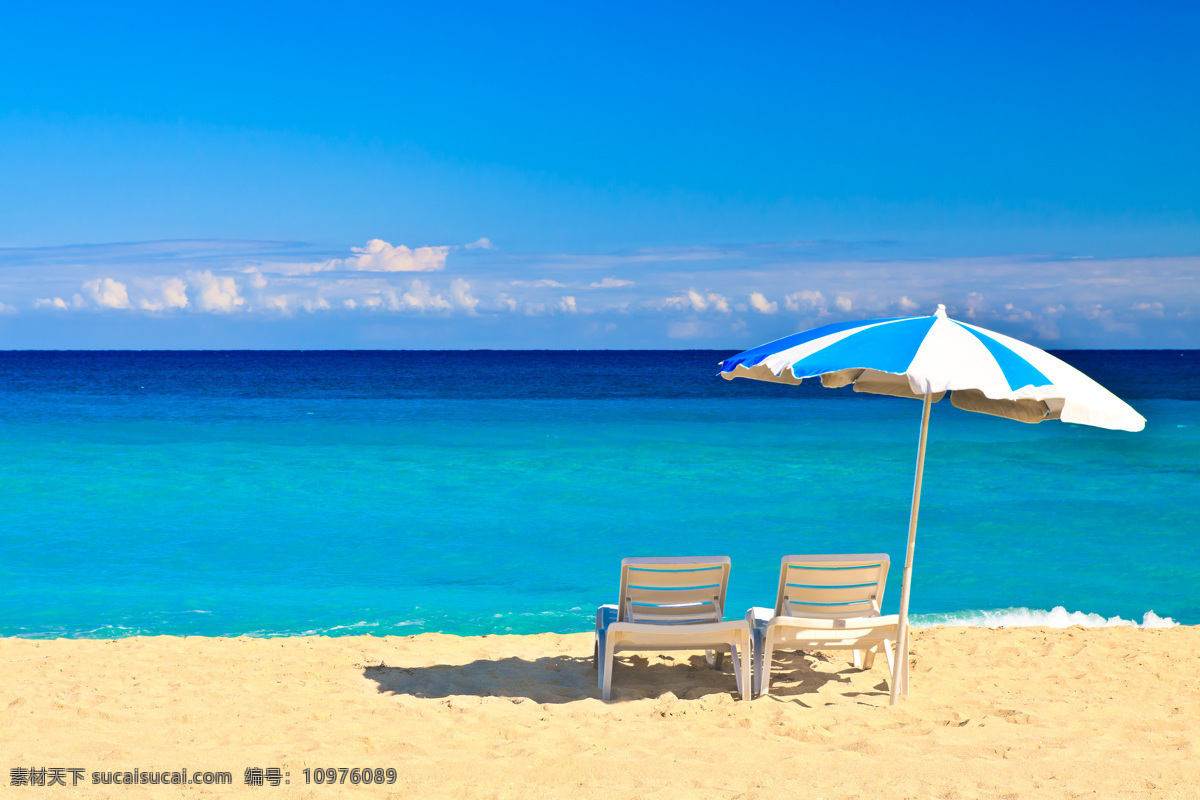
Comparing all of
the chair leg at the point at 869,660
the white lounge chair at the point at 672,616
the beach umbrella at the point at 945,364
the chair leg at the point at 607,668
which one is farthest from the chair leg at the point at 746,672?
the beach umbrella at the point at 945,364

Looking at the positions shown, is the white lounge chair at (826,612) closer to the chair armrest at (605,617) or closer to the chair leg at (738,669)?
the chair leg at (738,669)

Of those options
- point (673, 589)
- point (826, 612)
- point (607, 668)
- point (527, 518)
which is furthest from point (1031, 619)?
point (527, 518)

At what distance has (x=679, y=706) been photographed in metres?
5.18

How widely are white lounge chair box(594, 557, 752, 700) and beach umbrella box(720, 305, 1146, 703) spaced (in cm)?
135

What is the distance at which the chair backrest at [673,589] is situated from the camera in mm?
5527

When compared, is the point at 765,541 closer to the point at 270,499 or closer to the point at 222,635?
the point at 222,635

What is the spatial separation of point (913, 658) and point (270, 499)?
1154 centimetres

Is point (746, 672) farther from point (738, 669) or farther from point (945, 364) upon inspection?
point (945, 364)

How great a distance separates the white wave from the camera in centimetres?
847

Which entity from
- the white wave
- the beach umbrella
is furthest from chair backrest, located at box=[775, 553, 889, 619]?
the white wave

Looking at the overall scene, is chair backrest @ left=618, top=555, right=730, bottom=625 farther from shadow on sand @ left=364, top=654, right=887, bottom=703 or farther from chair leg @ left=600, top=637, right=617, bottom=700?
shadow on sand @ left=364, top=654, right=887, bottom=703

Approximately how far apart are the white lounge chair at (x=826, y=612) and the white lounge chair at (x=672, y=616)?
0.17 m

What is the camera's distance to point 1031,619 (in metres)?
8.61

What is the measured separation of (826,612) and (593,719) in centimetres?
166
